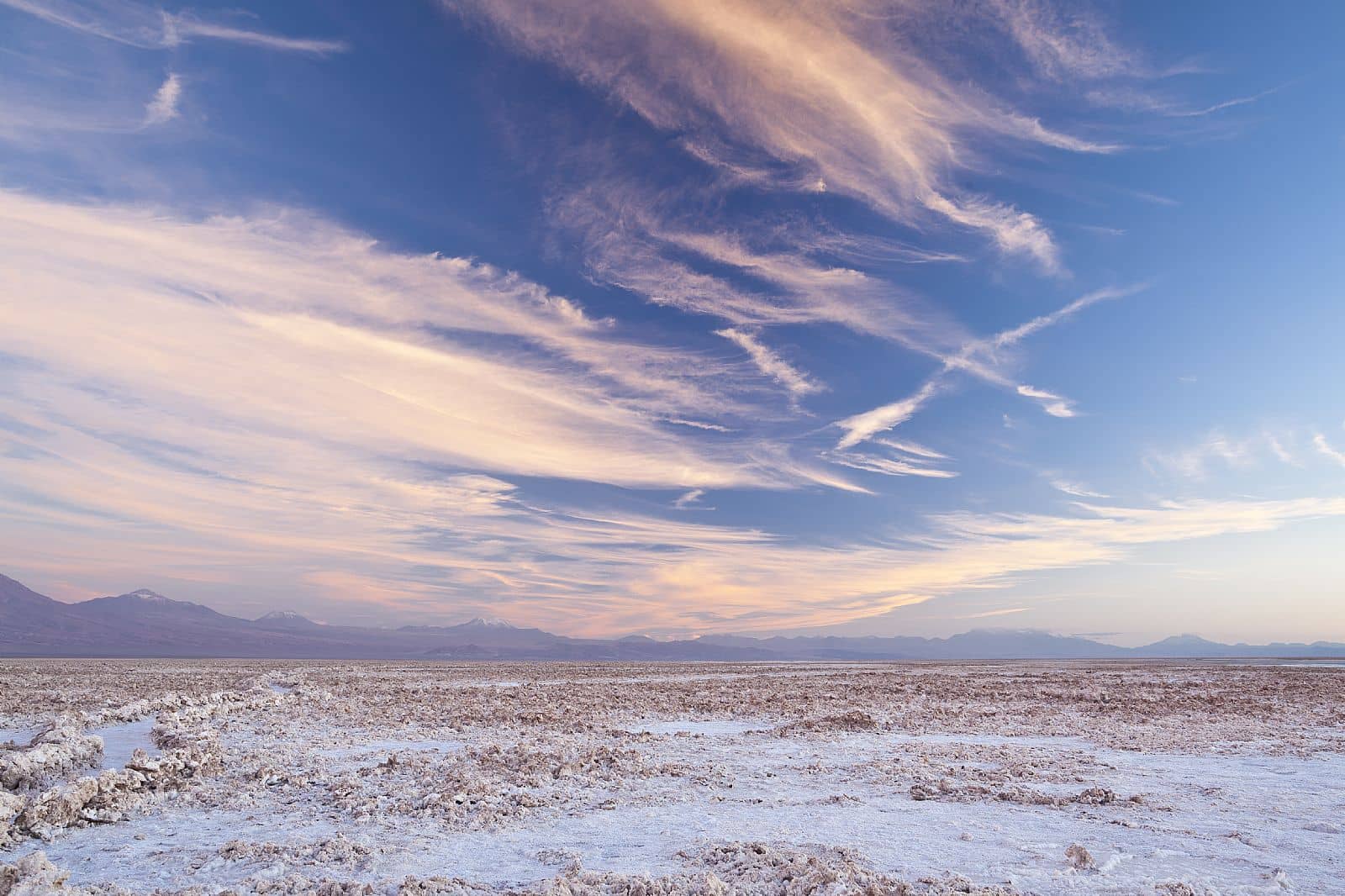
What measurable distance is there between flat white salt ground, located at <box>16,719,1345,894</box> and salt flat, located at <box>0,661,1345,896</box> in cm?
5

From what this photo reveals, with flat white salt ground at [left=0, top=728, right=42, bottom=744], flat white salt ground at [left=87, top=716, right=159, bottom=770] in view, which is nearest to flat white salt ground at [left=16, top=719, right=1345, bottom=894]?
flat white salt ground at [left=87, top=716, right=159, bottom=770]

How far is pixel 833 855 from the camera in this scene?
7738 millimetres

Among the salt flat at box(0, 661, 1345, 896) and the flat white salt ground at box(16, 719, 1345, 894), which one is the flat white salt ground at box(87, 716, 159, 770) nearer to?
the salt flat at box(0, 661, 1345, 896)

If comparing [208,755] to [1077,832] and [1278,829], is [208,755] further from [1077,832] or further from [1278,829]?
[1278,829]

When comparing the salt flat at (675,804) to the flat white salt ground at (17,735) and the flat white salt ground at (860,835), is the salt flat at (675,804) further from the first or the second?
the flat white salt ground at (17,735)

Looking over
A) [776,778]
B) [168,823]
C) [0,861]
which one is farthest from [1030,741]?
[0,861]

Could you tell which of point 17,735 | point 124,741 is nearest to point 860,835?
point 124,741

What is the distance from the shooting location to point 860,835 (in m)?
8.78

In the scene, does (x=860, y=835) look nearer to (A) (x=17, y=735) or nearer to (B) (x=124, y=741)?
(B) (x=124, y=741)

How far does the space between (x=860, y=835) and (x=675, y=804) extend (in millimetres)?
2843

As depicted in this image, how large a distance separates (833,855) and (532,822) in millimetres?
3889

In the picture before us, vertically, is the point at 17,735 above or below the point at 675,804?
below

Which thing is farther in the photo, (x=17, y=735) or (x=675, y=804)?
(x=17, y=735)

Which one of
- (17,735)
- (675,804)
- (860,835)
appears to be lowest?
(17,735)
